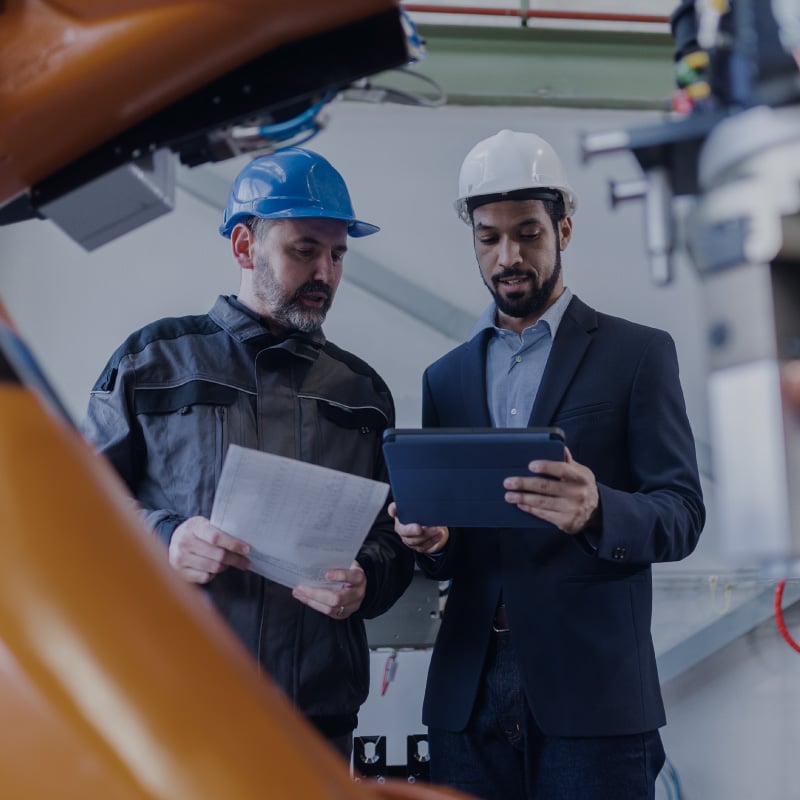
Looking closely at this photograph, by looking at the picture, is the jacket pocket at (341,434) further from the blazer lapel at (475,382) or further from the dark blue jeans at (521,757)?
the dark blue jeans at (521,757)

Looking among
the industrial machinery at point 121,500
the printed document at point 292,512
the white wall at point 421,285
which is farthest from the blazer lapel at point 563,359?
the white wall at point 421,285

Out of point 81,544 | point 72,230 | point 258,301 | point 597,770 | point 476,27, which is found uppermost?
point 476,27

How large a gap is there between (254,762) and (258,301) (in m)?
1.47

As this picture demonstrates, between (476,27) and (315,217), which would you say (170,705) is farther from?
(476,27)

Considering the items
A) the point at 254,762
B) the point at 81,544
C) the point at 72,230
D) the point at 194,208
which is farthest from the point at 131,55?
the point at 194,208

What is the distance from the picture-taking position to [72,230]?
81 centimetres

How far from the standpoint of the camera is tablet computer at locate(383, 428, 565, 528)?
1402 mm

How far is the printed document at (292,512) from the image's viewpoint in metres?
1.47

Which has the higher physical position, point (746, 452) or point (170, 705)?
point (746, 452)

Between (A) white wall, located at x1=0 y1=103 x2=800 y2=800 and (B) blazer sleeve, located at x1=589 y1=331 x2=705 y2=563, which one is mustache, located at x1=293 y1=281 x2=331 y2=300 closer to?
(B) blazer sleeve, located at x1=589 y1=331 x2=705 y2=563

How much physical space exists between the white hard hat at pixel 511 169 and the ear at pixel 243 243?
0.44 metres

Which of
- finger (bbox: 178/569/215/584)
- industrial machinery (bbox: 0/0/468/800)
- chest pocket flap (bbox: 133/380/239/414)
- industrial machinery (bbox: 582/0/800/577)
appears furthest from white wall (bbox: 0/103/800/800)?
industrial machinery (bbox: 582/0/800/577)

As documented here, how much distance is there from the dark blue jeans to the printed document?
1.16 ft

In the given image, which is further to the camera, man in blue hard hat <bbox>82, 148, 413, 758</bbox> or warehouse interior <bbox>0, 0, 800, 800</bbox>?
warehouse interior <bbox>0, 0, 800, 800</bbox>
